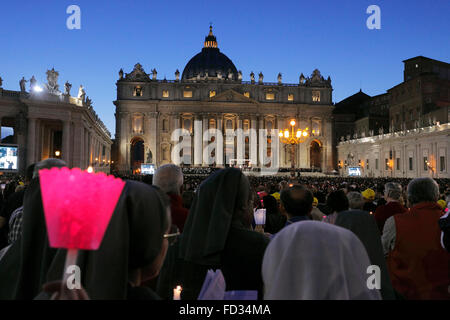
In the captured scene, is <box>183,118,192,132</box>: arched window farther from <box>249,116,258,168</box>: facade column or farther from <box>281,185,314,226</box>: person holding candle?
<box>281,185,314,226</box>: person holding candle

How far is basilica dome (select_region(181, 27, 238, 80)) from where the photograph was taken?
8244 centimetres

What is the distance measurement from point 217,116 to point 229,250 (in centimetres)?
7097

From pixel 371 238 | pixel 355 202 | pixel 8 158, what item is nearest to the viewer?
pixel 371 238

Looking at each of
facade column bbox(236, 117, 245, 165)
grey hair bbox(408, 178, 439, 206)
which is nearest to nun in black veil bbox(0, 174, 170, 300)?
grey hair bbox(408, 178, 439, 206)

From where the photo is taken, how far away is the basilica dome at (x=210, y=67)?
82438 mm

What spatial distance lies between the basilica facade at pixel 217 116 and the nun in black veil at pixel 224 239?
2694 inches

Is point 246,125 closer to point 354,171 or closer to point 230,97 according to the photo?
point 230,97

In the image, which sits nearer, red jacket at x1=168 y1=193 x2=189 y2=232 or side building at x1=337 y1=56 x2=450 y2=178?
red jacket at x1=168 y1=193 x2=189 y2=232

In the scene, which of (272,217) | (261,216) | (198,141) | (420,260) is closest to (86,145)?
(261,216)

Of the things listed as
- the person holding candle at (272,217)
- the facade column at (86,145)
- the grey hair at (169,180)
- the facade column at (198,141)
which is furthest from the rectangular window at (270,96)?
the grey hair at (169,180)

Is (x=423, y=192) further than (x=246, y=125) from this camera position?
No

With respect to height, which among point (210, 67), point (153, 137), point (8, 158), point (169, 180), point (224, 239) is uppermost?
point (210, 67)

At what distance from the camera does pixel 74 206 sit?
1.45 metres

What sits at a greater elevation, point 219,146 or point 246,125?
point 246,125
